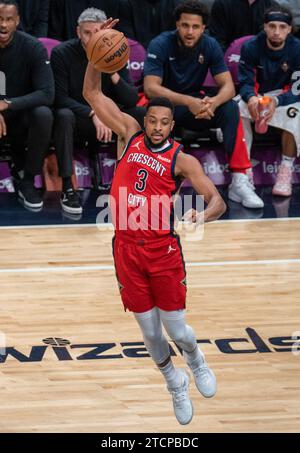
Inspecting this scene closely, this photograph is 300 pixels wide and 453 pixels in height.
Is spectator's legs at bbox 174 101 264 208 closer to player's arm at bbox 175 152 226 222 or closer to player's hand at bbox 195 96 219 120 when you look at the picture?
player's hand at bbox 195 96 219 120

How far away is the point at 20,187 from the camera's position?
1085 centimetres

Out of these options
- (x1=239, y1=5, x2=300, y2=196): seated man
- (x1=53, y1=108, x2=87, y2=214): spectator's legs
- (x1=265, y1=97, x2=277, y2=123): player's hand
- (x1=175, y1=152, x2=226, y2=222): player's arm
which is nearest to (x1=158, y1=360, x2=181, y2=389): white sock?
(x1=175, y1=152, x2=226, y2=222): player's arm

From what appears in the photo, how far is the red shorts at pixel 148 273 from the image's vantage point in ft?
21.0

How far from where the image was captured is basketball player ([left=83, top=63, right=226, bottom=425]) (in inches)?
250

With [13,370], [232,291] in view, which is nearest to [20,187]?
[232,291]

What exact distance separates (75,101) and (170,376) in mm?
5051

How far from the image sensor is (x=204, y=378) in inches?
261

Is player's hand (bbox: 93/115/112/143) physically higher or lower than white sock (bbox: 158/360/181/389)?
higher

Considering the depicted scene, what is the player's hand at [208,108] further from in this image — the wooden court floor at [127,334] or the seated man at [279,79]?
the wooden court floor at [127,334]

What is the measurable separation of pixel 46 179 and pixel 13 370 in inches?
179

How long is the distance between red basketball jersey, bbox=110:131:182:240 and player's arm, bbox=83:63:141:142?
0.26 m

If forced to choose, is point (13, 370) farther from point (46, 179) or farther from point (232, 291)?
point (46, 179)

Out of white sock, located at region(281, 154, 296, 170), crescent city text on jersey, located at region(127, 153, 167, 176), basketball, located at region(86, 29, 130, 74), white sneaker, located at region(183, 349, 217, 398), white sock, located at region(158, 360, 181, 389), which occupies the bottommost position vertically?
white sock, located at region(281, 154, 296, 170)

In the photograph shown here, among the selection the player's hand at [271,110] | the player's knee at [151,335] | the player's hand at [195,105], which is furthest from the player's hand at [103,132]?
the player's knee at [151,335]
